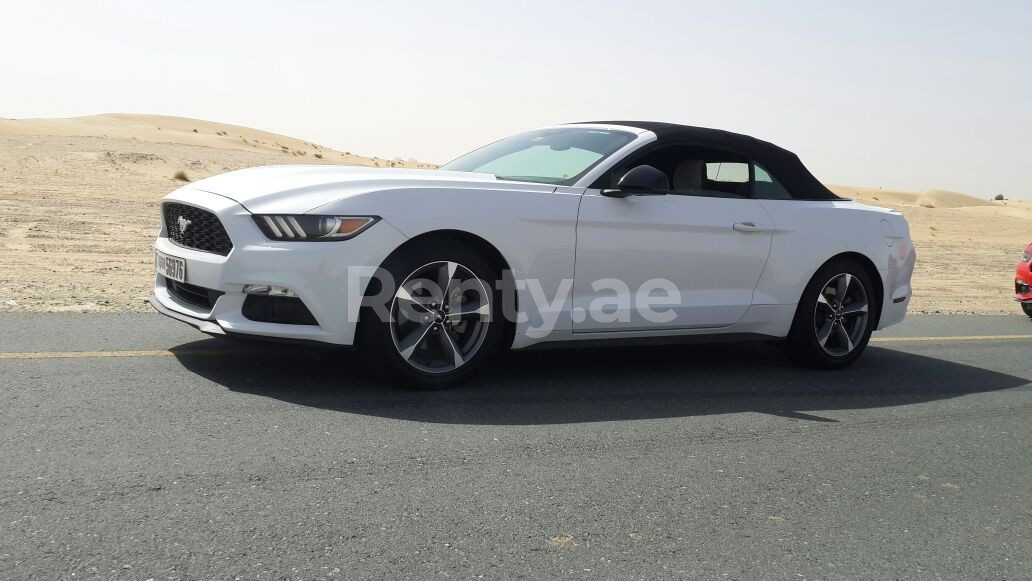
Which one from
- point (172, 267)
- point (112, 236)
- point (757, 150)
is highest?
point (757, 150)

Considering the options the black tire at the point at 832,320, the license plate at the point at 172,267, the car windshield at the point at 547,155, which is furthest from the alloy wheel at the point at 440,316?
the black tire at the point at 832,320

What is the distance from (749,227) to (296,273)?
305 centimetres

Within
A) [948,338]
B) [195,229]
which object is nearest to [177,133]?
[948,338]

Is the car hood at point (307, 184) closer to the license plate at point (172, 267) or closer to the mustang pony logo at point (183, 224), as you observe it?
the mustang pony logo at point (183, 224)

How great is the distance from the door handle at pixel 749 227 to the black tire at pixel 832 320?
66 centimetres

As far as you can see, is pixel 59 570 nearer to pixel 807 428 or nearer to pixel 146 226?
pixel 807 428

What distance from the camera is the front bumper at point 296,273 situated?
5035mm

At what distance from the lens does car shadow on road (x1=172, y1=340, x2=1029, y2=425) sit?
17.3 feet

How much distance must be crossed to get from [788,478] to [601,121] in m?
3.26

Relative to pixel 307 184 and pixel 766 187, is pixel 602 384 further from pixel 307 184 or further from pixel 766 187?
pixel 307 184

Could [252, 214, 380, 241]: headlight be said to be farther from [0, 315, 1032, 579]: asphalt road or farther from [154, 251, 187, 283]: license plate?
[0, 315, 1032, 579]: asphalt road

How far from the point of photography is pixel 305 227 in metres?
5.07

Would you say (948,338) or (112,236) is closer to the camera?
(948,338)

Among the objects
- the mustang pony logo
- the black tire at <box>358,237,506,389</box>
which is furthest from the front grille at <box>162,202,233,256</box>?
the black tire at <box>358,237,506,389</box>
